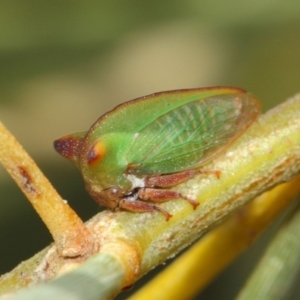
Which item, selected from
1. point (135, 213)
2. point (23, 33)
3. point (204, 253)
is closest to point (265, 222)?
point (204, 253)

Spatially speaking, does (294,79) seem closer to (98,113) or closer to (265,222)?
(98,113)

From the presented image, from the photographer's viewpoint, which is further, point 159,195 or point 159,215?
point 159,195

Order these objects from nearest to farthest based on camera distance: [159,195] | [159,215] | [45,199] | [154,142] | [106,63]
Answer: [45,199] → [159,215] → [159,195] → [154,142] → [106,63]

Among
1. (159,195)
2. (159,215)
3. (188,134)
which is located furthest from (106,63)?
(159,215)

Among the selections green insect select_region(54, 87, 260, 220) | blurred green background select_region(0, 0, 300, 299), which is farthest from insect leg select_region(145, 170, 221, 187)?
blurred green background select_region(0, 0, 300, 299)

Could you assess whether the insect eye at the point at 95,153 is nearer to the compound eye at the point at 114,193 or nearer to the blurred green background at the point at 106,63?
the compound eye at the point at 114,193

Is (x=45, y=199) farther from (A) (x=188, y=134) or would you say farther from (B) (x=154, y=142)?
(A) (x=188, y=134)

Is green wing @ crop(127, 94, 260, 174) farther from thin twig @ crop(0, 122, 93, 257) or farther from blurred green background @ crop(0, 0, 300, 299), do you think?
thin twig @ crop(0, 122, 93, 257)

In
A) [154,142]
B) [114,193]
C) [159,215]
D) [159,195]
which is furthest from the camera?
[154,142]
